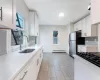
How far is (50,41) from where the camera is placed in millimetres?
10352

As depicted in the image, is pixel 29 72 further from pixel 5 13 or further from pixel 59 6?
pixel 59 6

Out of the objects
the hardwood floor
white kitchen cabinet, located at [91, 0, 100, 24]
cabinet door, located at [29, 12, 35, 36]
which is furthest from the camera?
cabinet door, located at [29, 12, 35, 36]

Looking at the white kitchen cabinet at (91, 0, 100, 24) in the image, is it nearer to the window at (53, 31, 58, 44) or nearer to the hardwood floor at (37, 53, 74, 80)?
the hardwood floor at (37, 53, 74, 80)

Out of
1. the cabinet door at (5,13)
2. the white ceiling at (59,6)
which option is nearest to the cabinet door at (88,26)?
the white ceiling at (59,6)

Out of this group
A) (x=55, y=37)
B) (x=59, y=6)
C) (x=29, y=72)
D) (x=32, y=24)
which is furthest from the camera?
(x=55, y=37)

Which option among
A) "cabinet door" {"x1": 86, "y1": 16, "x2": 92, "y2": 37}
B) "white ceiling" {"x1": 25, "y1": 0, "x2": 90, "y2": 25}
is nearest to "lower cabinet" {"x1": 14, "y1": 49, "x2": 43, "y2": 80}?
"white ceiling" {"x1": 25, "y1": 0, "x2": 90, "y2": 25}

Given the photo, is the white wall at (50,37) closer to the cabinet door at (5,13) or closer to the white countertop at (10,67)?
Answer: the white countertop at (10,67)

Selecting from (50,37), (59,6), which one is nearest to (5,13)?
(59,6)


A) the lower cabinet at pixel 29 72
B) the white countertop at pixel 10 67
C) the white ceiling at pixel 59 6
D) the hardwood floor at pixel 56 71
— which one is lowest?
the hardwood floor at pixel 56 71

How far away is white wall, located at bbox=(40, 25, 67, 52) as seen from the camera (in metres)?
10.3

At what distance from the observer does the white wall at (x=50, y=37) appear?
10.3 meters

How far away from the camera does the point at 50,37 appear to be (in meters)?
10.4

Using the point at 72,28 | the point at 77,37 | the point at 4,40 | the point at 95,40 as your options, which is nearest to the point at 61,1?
the point at 4,40

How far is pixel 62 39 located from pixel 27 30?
19.2 feet
